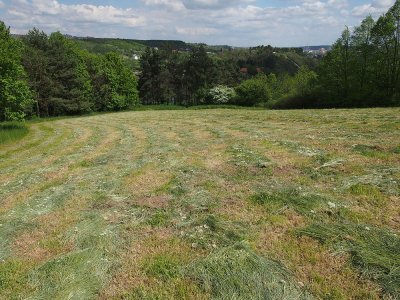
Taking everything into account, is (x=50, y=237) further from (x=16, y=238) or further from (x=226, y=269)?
(x=226, y=269)

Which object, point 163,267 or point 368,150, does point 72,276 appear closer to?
point 163,267

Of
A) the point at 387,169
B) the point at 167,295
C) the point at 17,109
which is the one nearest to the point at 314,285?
the point at 167,295

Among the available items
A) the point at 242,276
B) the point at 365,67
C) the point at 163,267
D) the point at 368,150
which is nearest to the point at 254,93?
the point at 365,67

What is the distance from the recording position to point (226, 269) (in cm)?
688

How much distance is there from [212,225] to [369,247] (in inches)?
152

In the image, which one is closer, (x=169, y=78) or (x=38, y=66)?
(x=38, y=66)

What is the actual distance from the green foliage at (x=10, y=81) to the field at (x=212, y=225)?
63.0 feet

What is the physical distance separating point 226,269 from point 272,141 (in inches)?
534

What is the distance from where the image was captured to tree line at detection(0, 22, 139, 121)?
6284cm

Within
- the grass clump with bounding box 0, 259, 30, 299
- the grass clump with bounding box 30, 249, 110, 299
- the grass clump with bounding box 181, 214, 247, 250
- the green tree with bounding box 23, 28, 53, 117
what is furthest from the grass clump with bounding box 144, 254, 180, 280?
the green tree with bounding box 23, 28, 53, 117

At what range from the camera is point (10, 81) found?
33844mm

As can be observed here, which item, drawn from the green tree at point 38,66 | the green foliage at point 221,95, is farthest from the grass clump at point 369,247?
the green foliage at point 221,95

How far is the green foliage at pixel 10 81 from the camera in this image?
33.1 metres

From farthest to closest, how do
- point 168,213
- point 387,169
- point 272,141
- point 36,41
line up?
point 36,41
point 272,141
point 387,169
point 168,213
